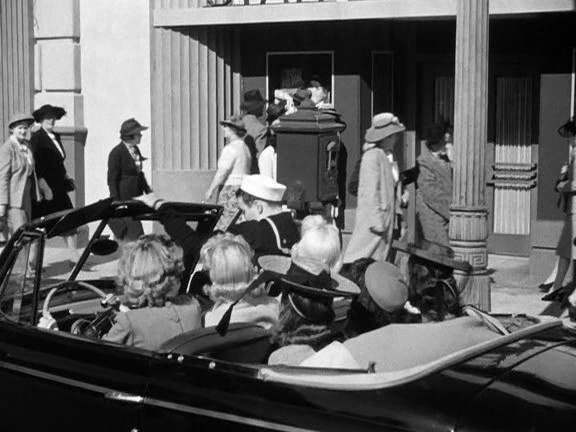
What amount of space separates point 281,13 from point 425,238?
11.2ft

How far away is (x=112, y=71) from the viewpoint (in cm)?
1451

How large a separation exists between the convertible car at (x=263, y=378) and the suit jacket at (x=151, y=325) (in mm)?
323

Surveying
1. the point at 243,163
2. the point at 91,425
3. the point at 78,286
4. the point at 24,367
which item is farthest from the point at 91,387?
the point at 243,163

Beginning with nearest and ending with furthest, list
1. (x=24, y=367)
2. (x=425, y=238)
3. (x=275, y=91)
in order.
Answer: (x=24, y=367)
(x=425, y=238)
(x=275, y=91)

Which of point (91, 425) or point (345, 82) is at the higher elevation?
point (345, 82)

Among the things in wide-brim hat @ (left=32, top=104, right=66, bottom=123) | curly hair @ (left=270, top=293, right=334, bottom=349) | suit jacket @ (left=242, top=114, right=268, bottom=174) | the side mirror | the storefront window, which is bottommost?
curly hair @ (left=270, top=293, right=334, bottom=349)

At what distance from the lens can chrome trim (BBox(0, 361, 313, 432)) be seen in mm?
3771

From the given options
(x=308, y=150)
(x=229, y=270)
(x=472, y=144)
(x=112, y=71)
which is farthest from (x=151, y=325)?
(x=112, y=71)

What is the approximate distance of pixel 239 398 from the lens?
12.8 ft

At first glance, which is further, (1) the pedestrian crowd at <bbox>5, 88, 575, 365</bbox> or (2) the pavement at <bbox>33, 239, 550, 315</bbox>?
(2) the pavement at <bbox>33, 239, 550, 315</bbox>

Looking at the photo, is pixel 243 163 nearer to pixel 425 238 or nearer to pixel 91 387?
pixel 425 238

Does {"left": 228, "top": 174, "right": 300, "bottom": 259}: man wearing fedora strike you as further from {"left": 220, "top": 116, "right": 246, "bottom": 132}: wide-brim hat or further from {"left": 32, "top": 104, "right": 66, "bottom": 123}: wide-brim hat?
{"left": 32, "top": 104, "right": 66, "bottom": 123}: wide-brim hat

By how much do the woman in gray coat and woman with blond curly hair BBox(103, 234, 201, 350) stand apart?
15.0 ft

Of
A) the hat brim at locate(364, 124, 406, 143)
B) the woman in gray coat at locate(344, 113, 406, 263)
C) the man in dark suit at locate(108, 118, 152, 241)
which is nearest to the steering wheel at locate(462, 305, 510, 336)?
the woman in gray coat at locate(344, 113, 406, 263)
